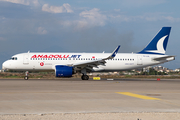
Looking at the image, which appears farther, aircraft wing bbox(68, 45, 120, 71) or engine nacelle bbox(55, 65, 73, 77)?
aircraft wing bbox(68, 45, 120, 71)

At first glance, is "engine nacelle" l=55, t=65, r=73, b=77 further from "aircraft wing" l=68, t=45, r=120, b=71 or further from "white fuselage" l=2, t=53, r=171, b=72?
"white fuselage" l=2, t=53, r=171, b=72

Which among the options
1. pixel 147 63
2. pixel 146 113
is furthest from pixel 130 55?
pixel 146 113

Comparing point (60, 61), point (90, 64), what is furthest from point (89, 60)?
point (60, 61)

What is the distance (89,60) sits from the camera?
32.5 meters

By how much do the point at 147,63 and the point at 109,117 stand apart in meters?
27.9

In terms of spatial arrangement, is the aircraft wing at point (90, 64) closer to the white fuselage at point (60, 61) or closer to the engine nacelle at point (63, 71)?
the engine nacelle at point (63, 71)

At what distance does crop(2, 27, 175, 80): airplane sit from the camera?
3024cm

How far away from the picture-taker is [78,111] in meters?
8.29

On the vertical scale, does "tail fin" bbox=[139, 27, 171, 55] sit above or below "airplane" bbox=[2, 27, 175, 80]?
above

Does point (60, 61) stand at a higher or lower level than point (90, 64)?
higher

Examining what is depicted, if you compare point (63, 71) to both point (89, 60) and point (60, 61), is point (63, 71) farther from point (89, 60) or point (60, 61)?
point (89, 60)

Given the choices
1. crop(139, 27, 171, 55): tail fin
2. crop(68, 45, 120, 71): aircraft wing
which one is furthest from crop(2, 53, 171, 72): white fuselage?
crop(139, 27, 171, 55): tail fin

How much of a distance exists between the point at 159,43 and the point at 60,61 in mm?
14702

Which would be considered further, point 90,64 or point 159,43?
point 159,43
